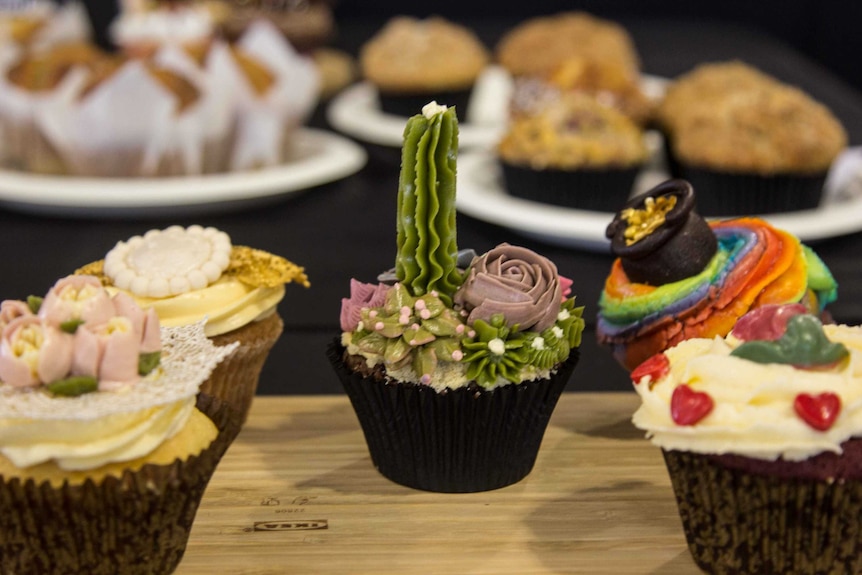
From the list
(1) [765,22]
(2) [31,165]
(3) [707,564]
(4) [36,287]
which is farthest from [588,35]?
(3) [707,564]

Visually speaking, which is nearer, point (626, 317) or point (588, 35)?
point (626, 317)

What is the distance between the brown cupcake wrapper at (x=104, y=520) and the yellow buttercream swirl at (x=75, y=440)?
28 millimetres

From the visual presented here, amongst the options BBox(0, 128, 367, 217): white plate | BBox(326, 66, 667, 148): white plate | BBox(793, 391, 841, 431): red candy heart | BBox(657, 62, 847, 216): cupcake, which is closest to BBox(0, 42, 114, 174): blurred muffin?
BBox(0, 128, 367, 217): white plate

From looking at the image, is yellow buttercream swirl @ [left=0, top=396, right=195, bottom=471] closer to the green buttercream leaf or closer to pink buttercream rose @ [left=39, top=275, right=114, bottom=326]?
pink buttercream rose @ [left=39, top=275, right=114, bottom=326]

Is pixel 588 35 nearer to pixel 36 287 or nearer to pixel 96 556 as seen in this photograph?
pixel 36 287

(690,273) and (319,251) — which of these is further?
(319,251)

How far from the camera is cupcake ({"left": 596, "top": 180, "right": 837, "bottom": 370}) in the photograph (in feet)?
6.01

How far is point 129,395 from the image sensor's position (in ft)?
4.66

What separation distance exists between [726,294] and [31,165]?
241cm

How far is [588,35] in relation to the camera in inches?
185

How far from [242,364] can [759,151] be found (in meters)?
1.73

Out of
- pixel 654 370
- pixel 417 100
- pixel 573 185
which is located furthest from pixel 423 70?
pixel 654 370

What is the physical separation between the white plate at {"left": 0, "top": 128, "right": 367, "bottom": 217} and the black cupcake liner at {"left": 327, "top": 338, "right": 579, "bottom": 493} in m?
1.27

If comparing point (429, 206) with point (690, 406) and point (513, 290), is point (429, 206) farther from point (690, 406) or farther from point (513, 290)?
point (690, 406)
